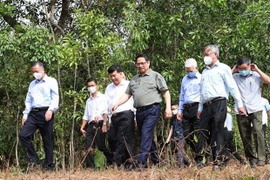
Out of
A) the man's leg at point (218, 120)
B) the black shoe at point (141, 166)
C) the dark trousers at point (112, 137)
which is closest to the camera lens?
the man's leg at point (218, 120)

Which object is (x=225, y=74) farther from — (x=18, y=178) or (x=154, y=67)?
(x=154, y=67)

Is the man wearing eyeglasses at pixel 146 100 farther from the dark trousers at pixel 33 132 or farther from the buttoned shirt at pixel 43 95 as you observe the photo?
the dark trousers at pixel 33 132

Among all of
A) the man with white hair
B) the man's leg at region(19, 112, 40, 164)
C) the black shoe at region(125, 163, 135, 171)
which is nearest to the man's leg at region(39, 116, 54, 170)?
the man's leg at region(19, 112, 40, 164)

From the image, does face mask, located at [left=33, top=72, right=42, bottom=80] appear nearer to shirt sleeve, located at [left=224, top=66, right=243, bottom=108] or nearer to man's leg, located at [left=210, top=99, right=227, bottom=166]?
man's leg, located at [left=210, top=99, right=227, bottom=166]

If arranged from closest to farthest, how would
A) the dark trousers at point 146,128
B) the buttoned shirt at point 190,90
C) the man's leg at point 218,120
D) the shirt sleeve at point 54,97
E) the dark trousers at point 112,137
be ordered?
the man's leg at point 218,120
the dark trousers at point 146,128
the shirt sleeve at point 54,97
the buttoned shirt at point 190,90
the dark trousers at point 112,137

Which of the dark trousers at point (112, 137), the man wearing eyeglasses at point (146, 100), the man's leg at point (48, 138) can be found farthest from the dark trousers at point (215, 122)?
the man's leg at point (48, 138)

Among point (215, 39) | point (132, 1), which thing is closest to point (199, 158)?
point (215, 39)

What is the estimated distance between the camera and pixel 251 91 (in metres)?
7.45

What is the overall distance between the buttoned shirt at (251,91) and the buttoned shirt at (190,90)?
0.65 meters

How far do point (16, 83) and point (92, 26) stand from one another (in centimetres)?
209

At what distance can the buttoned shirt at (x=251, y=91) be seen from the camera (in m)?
7.39

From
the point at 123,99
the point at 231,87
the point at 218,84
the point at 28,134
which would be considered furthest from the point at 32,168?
the point at 231,87

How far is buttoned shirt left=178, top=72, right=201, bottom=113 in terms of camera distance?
770 centimetres

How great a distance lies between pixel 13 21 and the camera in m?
12.0
